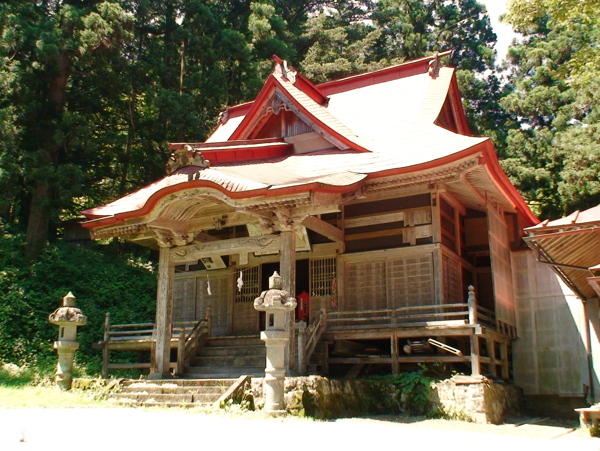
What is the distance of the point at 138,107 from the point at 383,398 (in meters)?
22.1

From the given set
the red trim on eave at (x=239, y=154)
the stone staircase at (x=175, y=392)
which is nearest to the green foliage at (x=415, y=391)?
the stone staircase at (x=175, y=392)

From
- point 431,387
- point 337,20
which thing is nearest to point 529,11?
point 431,387

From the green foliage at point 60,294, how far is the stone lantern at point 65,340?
154 inches

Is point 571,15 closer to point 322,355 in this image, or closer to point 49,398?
point 322,355

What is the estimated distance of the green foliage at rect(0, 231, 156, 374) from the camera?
18453 mm

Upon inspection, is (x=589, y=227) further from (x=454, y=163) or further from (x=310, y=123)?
(x=310, y=123)

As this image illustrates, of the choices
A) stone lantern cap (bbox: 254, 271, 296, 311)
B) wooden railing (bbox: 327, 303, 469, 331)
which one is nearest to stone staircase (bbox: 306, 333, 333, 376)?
wooden railing (bbox: 327, 303, 469, 331)

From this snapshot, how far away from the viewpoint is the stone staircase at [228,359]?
13898mm

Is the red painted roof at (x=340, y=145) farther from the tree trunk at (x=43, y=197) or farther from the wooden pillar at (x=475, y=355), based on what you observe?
the tree trunk at (x=43, y=197)

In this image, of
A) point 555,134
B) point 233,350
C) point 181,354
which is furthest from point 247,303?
point 555,134

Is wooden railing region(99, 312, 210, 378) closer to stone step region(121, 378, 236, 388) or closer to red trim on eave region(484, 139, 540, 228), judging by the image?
stone step region(121, 378, 236, 388)

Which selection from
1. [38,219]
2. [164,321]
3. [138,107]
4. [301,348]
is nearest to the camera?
[301,348]

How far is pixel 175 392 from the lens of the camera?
12.6m

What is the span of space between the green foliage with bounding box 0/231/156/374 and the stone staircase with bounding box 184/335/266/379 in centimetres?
475
